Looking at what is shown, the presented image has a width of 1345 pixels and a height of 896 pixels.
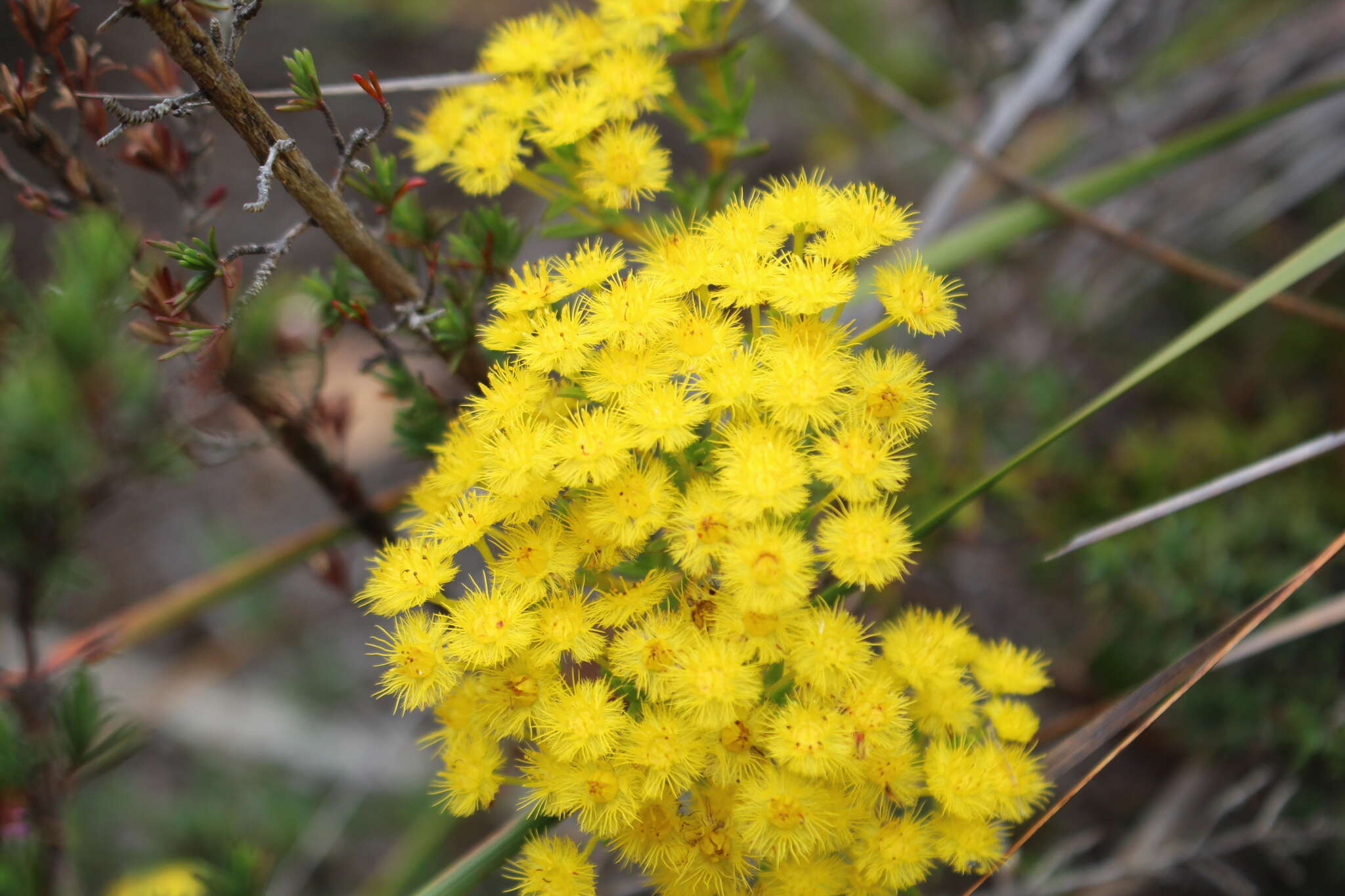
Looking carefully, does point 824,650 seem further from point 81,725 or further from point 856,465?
point 81,725

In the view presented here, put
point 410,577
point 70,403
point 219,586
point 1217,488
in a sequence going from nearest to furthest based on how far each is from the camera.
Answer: point 70,403
point 410,577
point 1217,488
point 219,586

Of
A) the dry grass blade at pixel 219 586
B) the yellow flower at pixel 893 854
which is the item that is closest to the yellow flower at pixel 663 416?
the yellow flower at pixel 893 854

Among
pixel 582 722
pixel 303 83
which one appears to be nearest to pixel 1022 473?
pixel 582 722

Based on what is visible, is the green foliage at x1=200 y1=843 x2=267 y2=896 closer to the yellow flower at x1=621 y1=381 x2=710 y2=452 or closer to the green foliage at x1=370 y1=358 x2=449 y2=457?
the green foliage at x1=370 y1=358 x2=449 y2=457

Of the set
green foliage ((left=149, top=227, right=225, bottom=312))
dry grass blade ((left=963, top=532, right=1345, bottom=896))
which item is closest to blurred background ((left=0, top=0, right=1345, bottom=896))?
green foliage ((left=149, top=227, right=225, bottom=312))

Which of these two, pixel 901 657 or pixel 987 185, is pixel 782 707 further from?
pixel 987 185

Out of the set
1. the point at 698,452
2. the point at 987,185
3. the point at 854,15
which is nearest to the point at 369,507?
the point at 698,452

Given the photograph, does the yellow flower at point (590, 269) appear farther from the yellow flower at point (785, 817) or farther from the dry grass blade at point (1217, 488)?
the dry grass blade at point (1217, 488)

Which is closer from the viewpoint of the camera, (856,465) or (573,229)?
(856,465)
